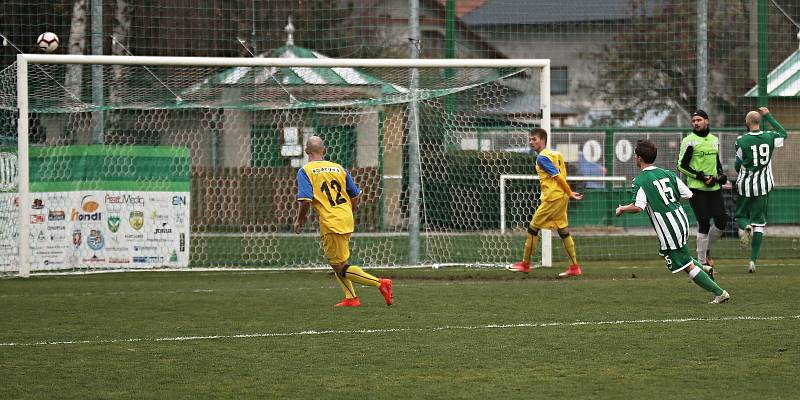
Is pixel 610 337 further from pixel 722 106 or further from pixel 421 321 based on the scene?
pixel 722 106

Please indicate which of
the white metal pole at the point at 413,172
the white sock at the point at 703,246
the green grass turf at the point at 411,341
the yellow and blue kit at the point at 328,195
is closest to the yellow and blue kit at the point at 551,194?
the green grass turf at the point at 411,341

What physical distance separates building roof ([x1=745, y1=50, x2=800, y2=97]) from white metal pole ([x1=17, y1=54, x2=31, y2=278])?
42.3 feet

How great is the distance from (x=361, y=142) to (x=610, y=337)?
29.9 feet

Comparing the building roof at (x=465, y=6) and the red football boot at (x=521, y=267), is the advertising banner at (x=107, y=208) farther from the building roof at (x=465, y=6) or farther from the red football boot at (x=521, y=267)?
the building roof at (x=465, y=6)

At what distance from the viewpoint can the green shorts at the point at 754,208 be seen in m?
14.5

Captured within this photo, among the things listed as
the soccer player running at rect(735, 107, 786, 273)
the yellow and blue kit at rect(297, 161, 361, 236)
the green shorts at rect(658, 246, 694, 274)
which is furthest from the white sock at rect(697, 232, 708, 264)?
the yellow and blue kit at rect(297, 161, 361, 236)

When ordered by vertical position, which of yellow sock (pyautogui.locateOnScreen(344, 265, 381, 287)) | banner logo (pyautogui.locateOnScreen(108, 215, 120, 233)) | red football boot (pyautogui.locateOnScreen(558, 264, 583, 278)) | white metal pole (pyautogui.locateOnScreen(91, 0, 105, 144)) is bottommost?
red football boot (pyautogui.locateOnScreen(558, 264, 583, 278))

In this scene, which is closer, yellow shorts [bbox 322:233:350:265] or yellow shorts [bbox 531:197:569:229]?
yellow shorts [bbox 322:233:350:265]

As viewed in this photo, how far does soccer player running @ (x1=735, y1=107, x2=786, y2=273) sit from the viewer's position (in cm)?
1442

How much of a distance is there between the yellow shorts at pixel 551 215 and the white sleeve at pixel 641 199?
12.6 ft

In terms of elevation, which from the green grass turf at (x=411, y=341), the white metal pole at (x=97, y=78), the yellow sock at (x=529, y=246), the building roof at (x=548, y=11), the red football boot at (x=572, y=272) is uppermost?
the building roof at (x=548, y=11)

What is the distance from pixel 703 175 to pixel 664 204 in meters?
3.40

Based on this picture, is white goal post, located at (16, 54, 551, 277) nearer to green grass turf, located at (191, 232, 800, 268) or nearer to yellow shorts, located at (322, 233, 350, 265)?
green grass turf, located at (191, 232, 800, 268)

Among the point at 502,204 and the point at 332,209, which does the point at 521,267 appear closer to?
the point at 502,204
